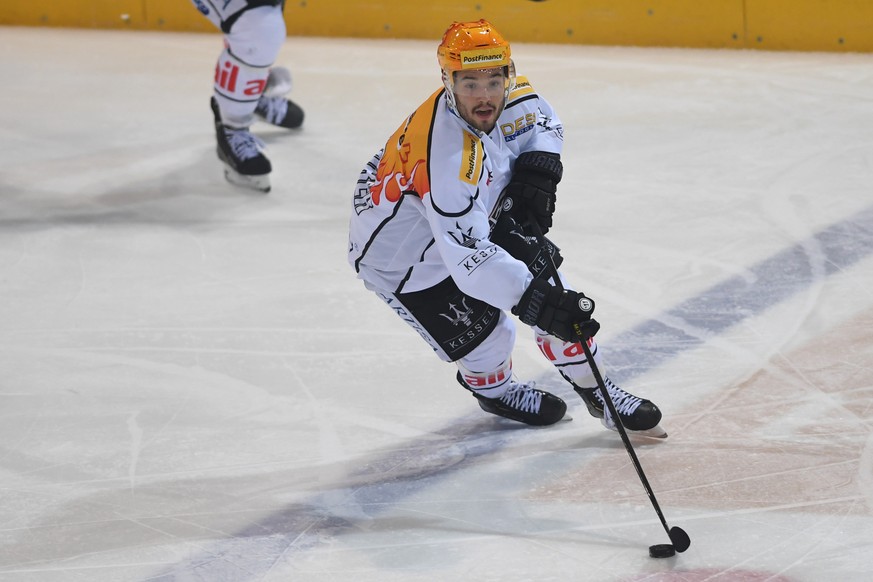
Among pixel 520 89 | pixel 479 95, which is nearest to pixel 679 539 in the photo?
pixel 479 95

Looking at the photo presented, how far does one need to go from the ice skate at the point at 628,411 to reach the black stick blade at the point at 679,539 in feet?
1.63

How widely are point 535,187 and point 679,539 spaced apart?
914mm

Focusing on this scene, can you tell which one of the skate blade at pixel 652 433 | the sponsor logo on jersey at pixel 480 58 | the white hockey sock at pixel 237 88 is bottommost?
the white hockey sock at pixel 237 88

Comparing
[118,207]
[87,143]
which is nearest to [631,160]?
[118,207]

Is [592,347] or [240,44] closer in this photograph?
[592,347]

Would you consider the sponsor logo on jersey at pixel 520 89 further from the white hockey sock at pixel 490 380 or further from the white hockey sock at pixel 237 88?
the white hockey sock at pixel 237 88

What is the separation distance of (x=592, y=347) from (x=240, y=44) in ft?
8.59

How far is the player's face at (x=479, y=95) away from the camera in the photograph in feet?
8.73

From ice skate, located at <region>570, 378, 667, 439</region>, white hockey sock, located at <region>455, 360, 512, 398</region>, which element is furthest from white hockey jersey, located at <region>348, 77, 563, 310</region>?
ice skate, located at <region>570, 378, 667, 439</region>

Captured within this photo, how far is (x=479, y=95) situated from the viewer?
8.73 ft

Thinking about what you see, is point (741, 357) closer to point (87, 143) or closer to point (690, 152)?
point (690, 152)

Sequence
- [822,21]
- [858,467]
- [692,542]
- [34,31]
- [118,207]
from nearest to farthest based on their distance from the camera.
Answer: [692,542] → [858,467] → [118,207] → [822,21] → [34,31]

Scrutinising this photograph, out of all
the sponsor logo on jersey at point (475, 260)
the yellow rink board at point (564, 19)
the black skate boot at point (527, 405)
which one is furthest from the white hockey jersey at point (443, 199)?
the yellow rink board at point (564, 19)

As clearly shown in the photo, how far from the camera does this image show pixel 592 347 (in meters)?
2.95
